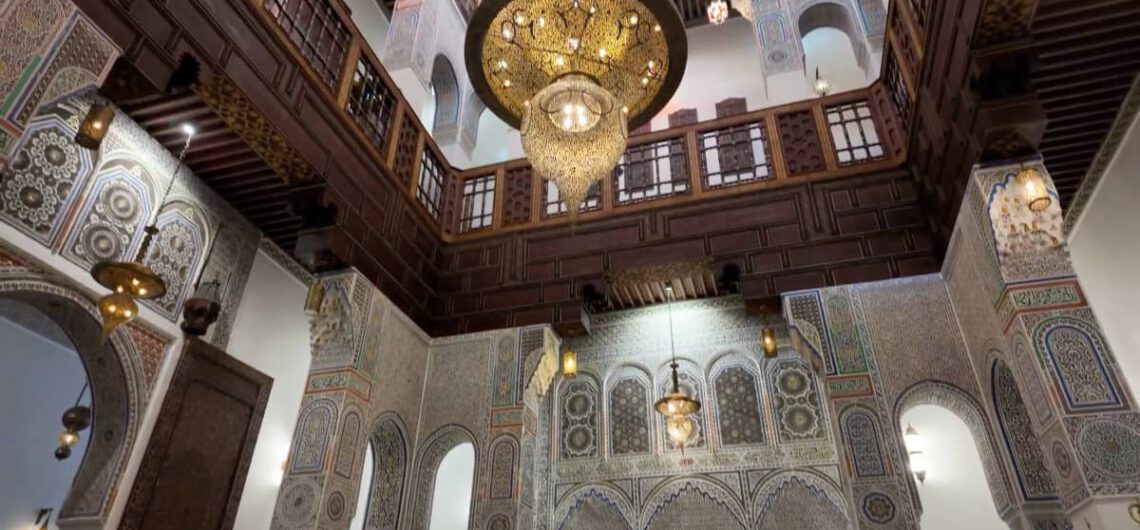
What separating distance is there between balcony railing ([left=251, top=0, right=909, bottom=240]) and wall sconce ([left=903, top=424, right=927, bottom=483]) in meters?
2.77

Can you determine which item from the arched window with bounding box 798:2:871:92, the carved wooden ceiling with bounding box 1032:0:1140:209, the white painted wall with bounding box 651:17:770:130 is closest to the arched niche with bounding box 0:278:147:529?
the carved wooden ceiling with bounding box 1032:0:1140:209

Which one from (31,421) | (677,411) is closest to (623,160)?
(677,411)

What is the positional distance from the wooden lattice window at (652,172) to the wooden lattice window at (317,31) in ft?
9.11

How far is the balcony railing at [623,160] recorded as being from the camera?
5305 millimetres

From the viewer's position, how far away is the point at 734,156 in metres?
6.27

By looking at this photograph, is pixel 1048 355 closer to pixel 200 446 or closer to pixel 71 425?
pixel 200 446

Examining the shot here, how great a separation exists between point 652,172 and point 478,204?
6.06 ft

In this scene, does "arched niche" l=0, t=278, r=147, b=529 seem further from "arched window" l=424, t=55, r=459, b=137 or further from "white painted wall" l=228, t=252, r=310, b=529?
"arched window" l=424, t=55, r=459, b=137

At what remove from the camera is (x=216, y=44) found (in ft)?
12.9

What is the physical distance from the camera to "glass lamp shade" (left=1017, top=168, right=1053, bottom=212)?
12.3ft

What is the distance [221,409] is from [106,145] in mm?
Result: 2088

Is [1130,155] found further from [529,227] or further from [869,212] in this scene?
[529,227]

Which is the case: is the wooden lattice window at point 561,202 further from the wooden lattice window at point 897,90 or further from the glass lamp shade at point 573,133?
the wooden lattice window at point 897,90

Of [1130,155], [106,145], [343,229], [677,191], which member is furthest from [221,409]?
[1130,155]
